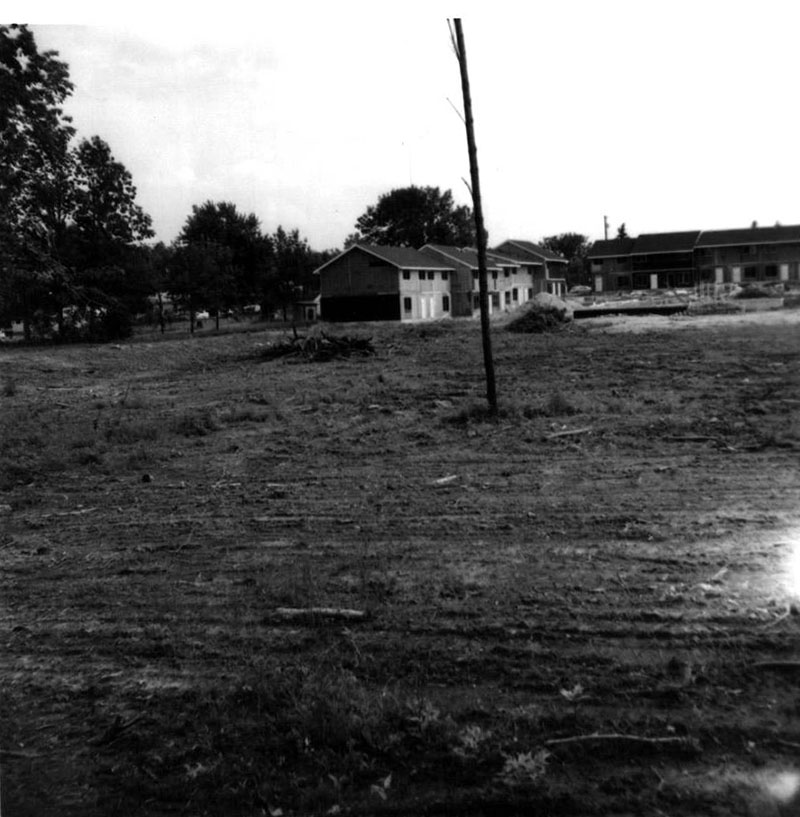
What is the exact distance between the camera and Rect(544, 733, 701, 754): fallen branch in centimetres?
319

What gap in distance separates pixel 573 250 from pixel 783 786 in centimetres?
10394

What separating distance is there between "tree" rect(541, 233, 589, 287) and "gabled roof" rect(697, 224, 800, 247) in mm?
→ 76183

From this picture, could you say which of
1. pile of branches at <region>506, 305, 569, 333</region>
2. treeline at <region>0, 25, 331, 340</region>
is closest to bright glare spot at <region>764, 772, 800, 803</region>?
treeline at <region>0, 25, 331, 340</region>

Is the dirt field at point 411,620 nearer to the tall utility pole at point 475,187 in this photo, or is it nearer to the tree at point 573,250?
the tall utility pole at point 475,187

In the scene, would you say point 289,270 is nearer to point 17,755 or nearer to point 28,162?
point 28,162

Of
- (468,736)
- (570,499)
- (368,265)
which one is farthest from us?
(368,265)

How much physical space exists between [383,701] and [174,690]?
117 cm

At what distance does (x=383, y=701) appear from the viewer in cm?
368

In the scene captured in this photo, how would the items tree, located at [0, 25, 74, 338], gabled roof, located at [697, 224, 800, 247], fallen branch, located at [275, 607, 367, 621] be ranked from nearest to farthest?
fallen branch, located at [275, 607, 367, 621], tree, located at [0, 25, 74, 338], gabled roof, located at [697, 224, 800, 247]

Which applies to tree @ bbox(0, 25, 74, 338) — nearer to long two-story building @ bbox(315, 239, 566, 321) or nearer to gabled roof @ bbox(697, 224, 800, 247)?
gabled roof @ bbox(697, 224, 800, 247)

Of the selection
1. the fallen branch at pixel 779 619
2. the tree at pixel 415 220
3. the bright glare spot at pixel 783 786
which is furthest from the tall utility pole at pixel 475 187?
the tree at pixel 415 220

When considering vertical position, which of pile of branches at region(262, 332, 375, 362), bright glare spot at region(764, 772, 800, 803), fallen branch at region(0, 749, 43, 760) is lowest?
fallen branch at region(0, 749, 43, 760)

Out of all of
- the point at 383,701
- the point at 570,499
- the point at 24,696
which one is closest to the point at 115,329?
the point at 570,499

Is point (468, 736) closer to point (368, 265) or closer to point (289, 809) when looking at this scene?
point (289, 809)
